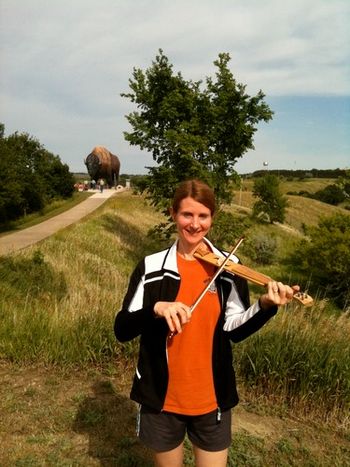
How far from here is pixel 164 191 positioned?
54.4 ft

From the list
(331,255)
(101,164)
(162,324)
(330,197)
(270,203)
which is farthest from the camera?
(330,197)

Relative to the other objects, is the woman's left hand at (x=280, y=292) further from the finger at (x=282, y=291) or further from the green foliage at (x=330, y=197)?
the green foliage at (x=330, y=197)

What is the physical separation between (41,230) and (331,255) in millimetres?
13509

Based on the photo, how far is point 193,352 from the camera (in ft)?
7.03

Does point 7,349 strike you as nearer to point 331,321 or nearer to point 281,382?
point 281,382

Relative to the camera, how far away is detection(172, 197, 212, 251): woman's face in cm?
214

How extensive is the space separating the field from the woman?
127cm

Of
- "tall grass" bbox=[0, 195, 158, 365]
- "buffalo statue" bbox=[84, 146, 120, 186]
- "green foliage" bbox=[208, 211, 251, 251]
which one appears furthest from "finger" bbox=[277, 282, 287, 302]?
"buffalo statue" bbox=[84, 146, 120, 186]

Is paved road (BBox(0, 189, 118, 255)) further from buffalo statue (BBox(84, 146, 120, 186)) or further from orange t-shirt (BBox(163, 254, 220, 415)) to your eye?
buffalo statue (BBox(84, 146, 120, 186))

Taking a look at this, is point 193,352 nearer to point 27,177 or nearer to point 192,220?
point 192,220

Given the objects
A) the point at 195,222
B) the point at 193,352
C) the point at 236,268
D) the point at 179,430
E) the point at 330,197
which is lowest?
the point at 330,197

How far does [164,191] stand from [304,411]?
1314 centimetres

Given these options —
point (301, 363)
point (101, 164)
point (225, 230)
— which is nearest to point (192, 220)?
point (301, 363)

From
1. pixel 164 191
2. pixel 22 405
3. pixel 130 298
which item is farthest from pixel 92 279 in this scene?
pixel 130 298
